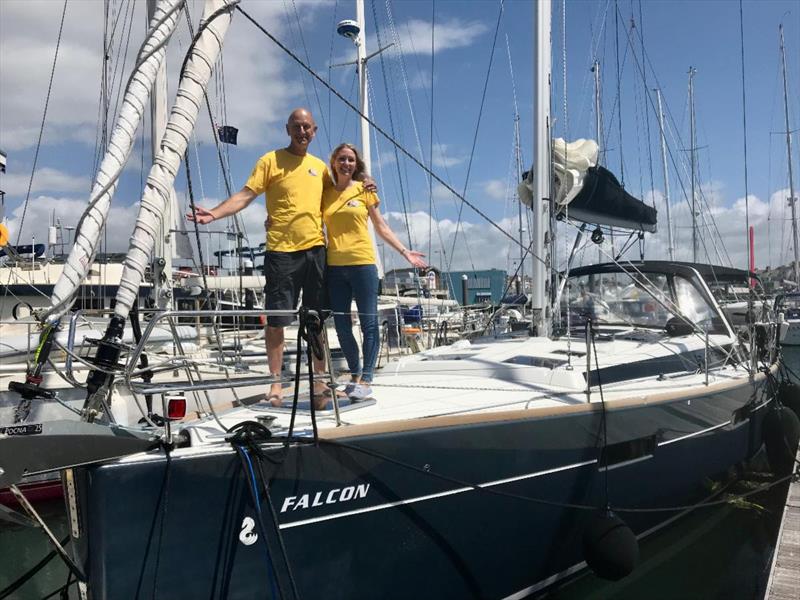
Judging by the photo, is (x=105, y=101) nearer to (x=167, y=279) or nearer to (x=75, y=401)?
(x=167, y=279)

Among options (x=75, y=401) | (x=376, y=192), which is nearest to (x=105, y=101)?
(x=75, y=401)

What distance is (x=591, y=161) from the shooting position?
22.3 ft

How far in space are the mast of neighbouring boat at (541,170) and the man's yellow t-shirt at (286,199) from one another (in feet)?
8.31

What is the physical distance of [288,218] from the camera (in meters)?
3.82

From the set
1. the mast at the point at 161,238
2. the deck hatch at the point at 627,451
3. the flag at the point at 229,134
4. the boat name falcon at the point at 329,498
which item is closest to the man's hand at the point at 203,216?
the boat name falcon at the point at 329,498

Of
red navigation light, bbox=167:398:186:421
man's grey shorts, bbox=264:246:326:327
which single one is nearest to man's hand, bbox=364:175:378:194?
man's grey shorts, bbox=264:246:326:327

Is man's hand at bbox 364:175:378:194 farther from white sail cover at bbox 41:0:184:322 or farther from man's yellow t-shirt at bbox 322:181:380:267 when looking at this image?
white sail cover at bbox 41:0:184:322

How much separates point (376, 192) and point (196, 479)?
2249 millimetres

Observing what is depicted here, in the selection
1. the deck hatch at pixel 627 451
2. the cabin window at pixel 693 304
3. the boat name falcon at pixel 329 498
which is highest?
the cabin window at pixel 693 304

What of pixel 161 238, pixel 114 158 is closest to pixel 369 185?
pixel 114 158

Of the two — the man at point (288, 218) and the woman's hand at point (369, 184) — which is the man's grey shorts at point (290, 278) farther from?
the woman's hand at point (369, 184)

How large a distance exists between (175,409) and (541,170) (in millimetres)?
4501

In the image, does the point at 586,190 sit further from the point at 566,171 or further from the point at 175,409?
the point at 175,409

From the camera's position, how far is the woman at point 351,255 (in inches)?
159
